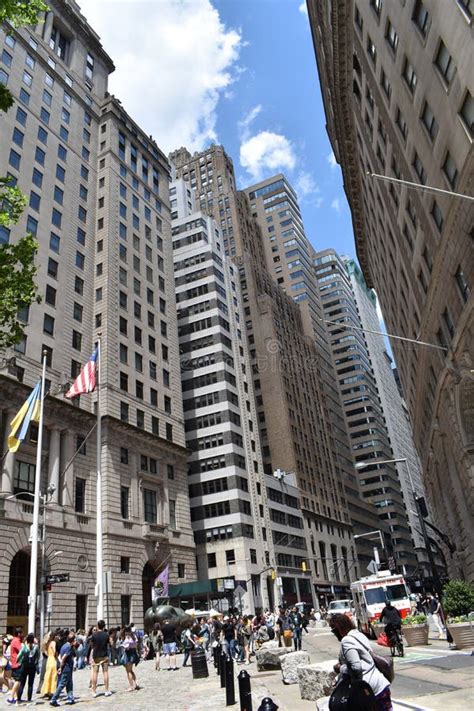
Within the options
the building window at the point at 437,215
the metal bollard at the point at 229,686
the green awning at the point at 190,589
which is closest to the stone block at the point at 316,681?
the metal bollard at the point at 229,686

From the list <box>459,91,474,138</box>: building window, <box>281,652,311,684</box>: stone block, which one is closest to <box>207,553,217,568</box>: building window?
<box>281,652,311,684</box>: stone block

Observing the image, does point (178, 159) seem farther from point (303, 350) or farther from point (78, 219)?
point (78, 219)

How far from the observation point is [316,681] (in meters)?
11.8

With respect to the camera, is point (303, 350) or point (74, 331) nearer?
point (74, 331)

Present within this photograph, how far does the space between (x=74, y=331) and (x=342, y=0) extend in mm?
34899

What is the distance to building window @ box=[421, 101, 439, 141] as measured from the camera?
29359 mm

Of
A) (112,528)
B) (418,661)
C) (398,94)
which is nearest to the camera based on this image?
(418,661)

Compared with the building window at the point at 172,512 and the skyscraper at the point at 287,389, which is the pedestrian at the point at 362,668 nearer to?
the building window at the point at 172,512

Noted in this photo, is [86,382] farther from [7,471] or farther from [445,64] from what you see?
[445,64]

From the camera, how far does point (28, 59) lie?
57469mm

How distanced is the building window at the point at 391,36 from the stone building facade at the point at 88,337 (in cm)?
3272

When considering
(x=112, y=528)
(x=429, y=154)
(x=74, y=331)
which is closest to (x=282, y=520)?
(x=112, y=528)

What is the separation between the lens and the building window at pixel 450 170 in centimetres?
2758

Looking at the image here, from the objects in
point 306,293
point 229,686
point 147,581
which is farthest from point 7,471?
point 306,293
